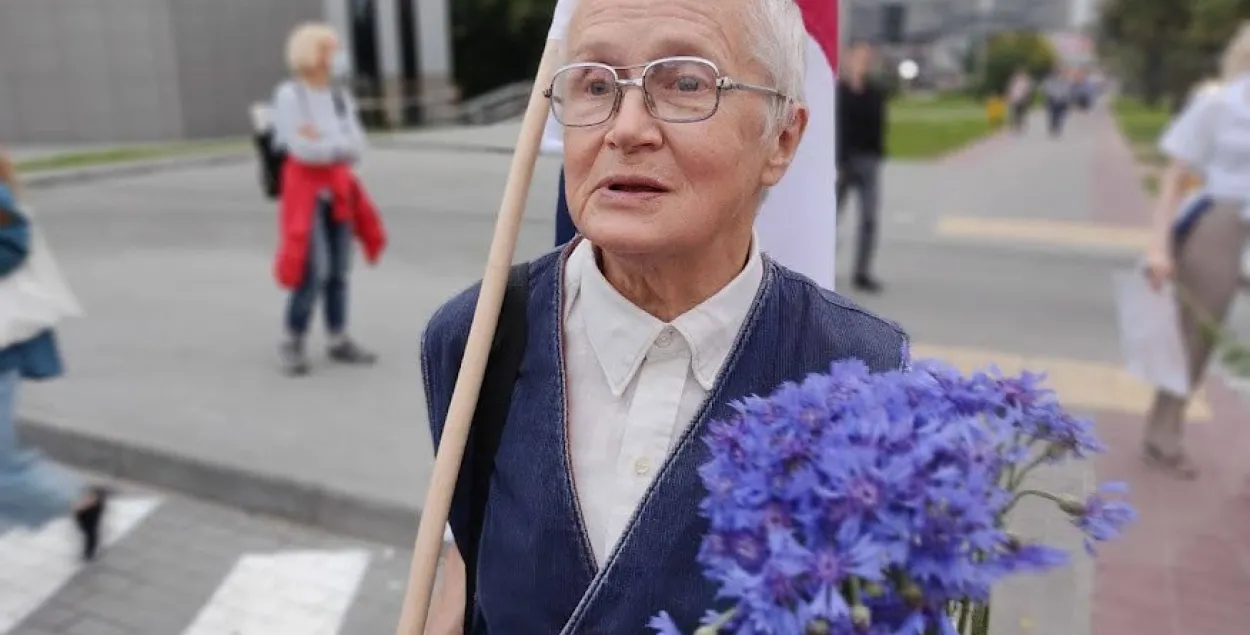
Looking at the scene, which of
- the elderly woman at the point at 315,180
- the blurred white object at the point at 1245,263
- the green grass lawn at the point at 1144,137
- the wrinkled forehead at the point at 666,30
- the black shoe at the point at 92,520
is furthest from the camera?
the green grass lawn at the point at 1144,137

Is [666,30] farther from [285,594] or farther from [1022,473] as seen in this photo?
[285,594]

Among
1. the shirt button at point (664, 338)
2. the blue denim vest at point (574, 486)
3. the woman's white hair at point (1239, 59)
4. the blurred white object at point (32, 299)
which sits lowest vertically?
the blurred white object at point (32, 299)

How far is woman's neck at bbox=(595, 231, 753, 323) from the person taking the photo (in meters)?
1.39

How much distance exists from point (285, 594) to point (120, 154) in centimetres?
1857

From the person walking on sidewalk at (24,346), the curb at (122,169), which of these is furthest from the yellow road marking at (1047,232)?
the curb at (122,169)

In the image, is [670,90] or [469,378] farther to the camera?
[469,378]

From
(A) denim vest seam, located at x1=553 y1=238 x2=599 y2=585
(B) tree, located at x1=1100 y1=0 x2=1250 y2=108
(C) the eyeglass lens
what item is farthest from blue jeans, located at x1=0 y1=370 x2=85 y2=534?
(B) tree, located at x1=1100 y1=0 x2=1250 y2=108

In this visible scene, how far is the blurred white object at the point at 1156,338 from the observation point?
484cm

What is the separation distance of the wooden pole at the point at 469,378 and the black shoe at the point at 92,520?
9.97 ft

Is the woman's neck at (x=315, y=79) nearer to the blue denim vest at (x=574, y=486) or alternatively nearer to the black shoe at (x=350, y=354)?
the black shoe at (x=350, y=354)

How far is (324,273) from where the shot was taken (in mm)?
5914

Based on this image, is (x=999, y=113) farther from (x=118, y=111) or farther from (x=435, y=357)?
(x=435, y=357)

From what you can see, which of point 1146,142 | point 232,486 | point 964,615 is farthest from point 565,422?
point 1146,142

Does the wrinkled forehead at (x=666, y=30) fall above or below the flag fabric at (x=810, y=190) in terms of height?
above
